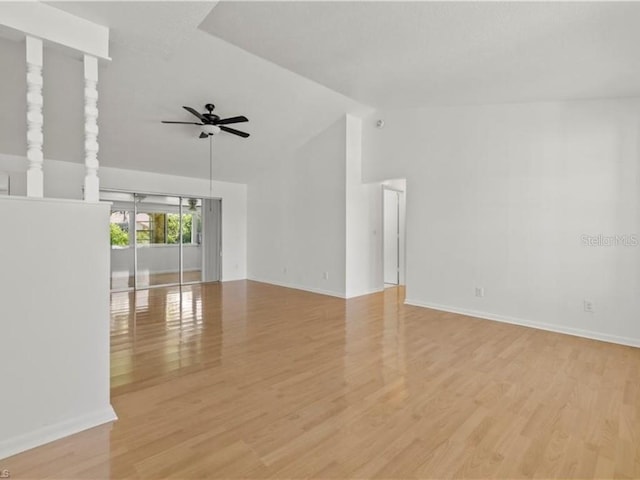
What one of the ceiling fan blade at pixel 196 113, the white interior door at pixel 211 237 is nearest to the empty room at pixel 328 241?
the ceiling fan blade at pixel 196 113

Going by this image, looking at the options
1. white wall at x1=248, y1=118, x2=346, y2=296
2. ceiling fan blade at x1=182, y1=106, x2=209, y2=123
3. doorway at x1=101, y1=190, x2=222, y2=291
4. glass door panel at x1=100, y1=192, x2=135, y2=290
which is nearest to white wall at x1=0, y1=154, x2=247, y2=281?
doorway at x1=101, y1=190, x2=222, y2=291

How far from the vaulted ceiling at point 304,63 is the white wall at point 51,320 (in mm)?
1224

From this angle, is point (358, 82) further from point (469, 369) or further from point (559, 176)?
point (469, 369)

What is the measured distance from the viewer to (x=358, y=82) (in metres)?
4.43

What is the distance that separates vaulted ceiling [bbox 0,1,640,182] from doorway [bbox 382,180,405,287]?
7.73 ft

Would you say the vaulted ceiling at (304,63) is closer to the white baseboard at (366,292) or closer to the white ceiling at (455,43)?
the white ceiling at (455,43)

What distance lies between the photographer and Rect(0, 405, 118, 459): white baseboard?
77.2 inches

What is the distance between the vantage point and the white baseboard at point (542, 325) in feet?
13.0

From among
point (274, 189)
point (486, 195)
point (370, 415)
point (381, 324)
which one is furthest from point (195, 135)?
point (370, 415)

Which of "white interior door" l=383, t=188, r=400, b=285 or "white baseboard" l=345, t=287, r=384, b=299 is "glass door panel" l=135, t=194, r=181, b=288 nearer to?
"white baseboard" l=345, t=287, r=384, b=299

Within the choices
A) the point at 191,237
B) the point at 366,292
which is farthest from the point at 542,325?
the point at 191,237

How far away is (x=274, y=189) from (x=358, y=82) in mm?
3964

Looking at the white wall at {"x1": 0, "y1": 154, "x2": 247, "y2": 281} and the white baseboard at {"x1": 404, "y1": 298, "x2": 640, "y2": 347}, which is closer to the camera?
the white baseboard at {"x1": 404, "y1": 298, "x2": 640, "y2": 347}

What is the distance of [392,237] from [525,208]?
11.2ft
